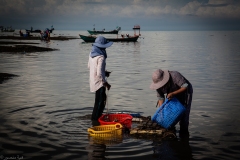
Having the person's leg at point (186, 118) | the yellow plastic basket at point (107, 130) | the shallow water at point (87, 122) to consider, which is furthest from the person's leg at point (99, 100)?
the person's leg at point (186, 118)

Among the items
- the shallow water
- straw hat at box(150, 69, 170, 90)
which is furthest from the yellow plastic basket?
straw hat at box(150, 69, 170, 90)

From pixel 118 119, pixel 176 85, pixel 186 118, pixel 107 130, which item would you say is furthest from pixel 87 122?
pixel 176 85

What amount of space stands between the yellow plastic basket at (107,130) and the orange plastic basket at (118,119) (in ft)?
0.57

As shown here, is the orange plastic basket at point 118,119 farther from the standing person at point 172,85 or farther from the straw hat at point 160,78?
the straw hat at point 160,78

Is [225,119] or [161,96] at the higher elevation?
[161,96]

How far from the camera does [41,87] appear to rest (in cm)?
1212

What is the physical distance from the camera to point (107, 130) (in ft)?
20.2

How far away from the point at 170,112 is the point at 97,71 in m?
1.90

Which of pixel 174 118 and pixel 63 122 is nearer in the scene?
pixel 174 118

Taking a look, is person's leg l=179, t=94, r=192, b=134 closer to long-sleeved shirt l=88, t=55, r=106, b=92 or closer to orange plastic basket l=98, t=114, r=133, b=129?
orange plastic basket l=98, t=114, r=133, b=129

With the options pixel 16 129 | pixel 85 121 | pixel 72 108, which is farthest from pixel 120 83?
pixel 16 129

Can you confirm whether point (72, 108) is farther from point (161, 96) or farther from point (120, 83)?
point (120, 83)

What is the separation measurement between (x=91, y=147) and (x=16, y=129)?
2.06 m

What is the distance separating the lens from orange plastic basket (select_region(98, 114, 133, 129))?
6.82 meters
